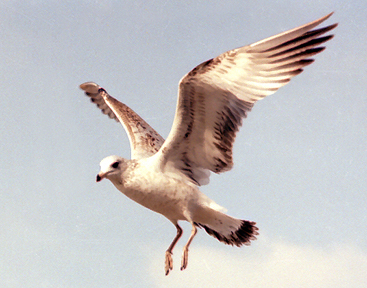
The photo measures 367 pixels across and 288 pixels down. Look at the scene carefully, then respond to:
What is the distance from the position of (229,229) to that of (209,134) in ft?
4.98

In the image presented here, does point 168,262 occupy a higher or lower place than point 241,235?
lower

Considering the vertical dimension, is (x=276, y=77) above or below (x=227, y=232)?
above

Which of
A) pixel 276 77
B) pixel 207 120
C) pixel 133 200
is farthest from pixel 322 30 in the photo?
pixel 133 200

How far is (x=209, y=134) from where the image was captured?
277 inches

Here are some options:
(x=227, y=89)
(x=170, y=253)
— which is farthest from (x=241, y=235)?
(x=227, y=89)

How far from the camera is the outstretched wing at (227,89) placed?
6.29 metres

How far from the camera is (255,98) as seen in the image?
6477 millimetres

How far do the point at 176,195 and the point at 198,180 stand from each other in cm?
62

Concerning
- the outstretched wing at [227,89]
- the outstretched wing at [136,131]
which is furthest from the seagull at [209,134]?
the outstretched wing at [136,131]

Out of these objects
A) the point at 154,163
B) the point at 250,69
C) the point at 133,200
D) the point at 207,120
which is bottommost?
the point at 133,200

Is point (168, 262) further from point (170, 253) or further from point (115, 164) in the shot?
point (115, 164)

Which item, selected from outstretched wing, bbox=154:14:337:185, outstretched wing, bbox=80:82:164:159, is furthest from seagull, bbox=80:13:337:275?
outstretched wing, bbox=80:82:164:159

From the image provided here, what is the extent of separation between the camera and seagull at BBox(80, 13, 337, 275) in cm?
634

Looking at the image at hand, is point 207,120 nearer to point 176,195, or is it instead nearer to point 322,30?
point 176,195
